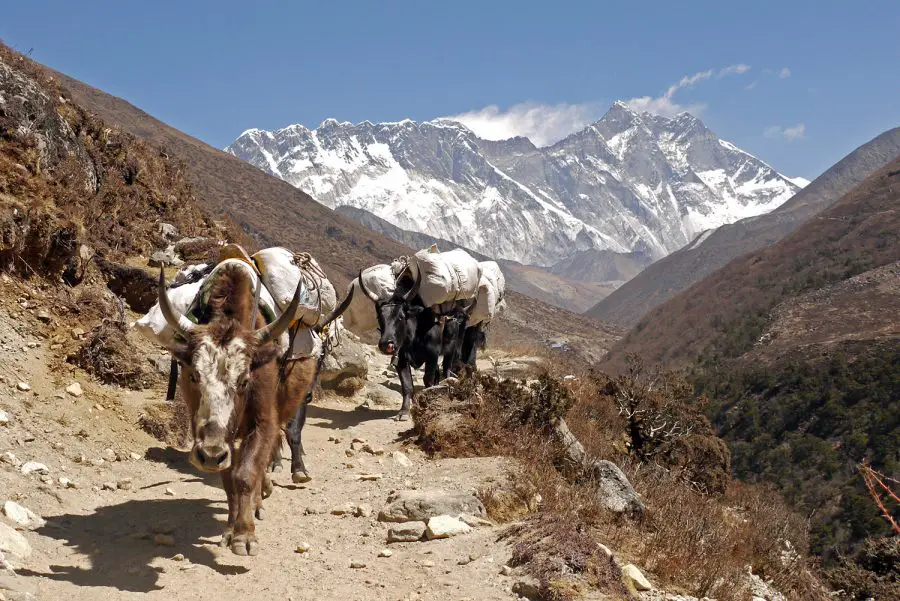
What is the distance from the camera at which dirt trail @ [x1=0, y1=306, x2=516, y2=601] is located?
481 cm

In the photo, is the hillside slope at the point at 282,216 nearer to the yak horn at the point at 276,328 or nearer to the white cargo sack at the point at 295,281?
the white cargo sack at the point at 295,281

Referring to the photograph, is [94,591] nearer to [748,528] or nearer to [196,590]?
[196,590]

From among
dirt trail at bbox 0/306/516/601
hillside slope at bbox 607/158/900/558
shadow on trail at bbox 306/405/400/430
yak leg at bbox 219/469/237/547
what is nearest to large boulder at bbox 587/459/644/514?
dirt trail at bbox 0/306/516/601

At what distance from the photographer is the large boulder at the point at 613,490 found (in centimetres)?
695

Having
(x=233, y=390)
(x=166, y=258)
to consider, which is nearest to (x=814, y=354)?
(x=166, y=258)

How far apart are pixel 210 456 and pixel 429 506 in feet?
7.16

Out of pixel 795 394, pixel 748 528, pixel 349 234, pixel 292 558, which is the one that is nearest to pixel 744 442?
pixel 795 394

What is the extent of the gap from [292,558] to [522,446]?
3.22m

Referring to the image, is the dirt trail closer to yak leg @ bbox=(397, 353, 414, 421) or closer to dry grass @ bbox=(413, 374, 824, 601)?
dry grass @ bbox=(413, 374, 824, 601)

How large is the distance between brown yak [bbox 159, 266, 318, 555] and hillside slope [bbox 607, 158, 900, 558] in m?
11.8

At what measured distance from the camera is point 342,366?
40.0ft

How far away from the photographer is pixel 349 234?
94625mm

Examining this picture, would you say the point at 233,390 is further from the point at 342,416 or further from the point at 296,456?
the point at 342,416

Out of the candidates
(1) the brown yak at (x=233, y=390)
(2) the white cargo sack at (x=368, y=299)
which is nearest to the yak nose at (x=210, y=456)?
(1) the brown yak at (x=233, y=390)
